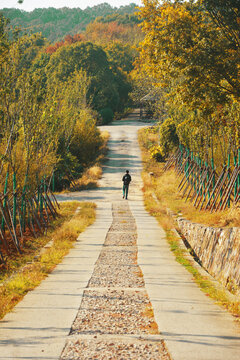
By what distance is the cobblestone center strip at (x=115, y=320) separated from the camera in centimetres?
532

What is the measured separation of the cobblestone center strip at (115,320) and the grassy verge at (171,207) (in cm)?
131

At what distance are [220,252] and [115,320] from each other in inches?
159

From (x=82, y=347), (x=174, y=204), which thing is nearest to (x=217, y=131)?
(x=174, y=204)

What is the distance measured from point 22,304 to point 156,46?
10.2m

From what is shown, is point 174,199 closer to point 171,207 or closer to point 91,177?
point 171,207

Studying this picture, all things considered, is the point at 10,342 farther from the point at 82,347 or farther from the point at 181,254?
the point at 181,254

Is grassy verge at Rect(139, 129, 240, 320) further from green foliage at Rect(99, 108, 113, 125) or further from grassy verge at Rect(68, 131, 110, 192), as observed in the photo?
green foliage at Rect(99, 108, 113, 125)

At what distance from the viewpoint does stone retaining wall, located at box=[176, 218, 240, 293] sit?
338 inches

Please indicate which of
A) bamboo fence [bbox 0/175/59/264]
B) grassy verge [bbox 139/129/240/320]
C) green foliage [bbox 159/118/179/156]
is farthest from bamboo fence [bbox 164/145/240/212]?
bamboo fence [bbox 0/175/59/264]

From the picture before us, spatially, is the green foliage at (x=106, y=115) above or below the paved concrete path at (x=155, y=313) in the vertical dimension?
above

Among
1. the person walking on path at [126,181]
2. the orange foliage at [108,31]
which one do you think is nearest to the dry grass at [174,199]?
the person walking on path at [126,181]

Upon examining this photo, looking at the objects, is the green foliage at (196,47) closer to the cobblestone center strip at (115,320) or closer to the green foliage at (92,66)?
the cobblestone center strip at (115,320)

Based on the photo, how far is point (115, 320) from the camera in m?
6.62

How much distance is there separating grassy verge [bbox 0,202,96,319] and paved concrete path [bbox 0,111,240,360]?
0.24 meters
